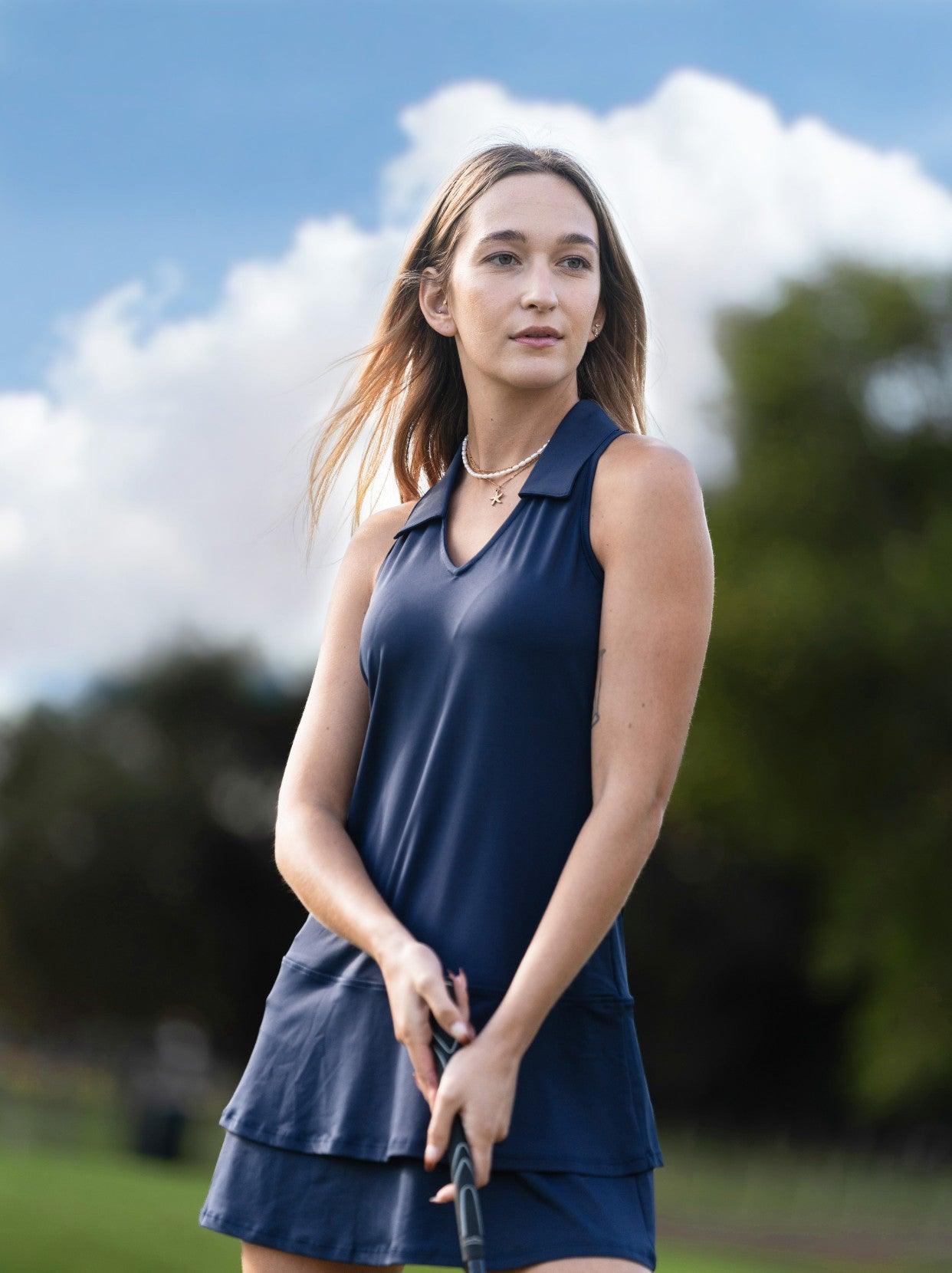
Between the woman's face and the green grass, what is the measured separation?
5173mm

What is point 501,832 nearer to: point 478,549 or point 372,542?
point 478,549

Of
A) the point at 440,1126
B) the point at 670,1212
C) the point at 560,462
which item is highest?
the point at 560,462

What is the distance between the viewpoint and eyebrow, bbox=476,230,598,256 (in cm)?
262

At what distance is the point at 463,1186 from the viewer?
7.13 ft

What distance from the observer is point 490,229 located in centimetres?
265

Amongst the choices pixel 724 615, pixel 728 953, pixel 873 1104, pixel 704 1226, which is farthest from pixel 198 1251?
pixel 728 953

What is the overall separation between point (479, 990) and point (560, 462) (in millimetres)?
812

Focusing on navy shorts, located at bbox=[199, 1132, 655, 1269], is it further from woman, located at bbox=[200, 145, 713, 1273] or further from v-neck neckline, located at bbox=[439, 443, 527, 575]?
v-neck neckline, located at bbox=[439, 443, 527, 575]

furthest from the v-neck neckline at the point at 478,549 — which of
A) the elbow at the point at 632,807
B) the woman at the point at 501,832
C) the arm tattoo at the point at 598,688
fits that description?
the elbow at the point at 632,807

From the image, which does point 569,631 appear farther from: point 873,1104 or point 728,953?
point 728,953

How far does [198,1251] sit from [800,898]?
17295mm

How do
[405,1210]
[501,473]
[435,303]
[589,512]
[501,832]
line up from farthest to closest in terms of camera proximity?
[435,303] < [501,473] < [589,512] < [501,832] < [405,1210]

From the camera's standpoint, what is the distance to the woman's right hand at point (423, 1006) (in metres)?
2.22

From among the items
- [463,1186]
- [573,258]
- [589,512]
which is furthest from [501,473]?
[463,1186]
